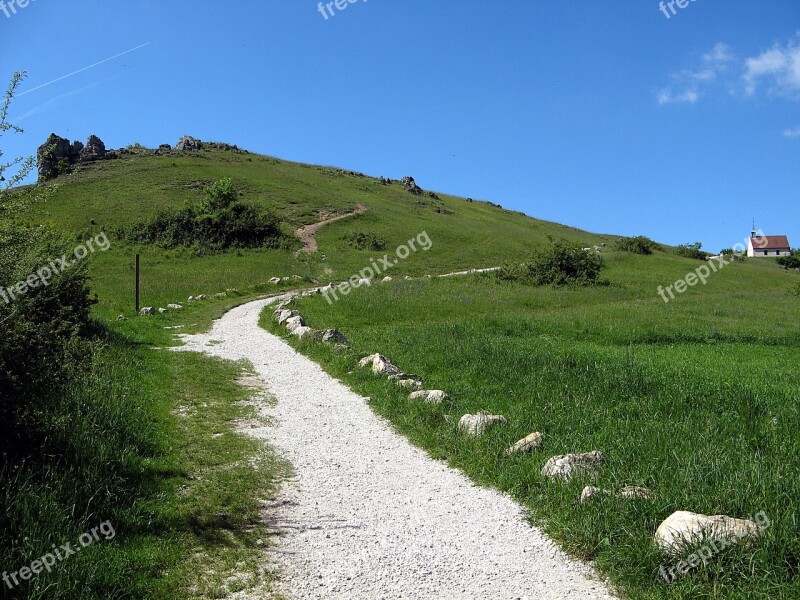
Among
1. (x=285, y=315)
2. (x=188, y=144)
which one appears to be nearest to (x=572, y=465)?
(x=285, y=315)

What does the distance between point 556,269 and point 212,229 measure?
32971 millimetres

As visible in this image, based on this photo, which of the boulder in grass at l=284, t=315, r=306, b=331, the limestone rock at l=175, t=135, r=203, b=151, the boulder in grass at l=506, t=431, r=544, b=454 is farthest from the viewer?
the limestone rock at l=175, t=135, r=203, b=151

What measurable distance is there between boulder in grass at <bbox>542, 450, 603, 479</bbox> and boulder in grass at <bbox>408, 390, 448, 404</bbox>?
12.1 ft

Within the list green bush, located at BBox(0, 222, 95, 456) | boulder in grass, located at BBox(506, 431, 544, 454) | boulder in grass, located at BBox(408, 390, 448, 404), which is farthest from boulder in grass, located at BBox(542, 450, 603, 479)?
green bush, located at BBox(0, 222, 95, 456)

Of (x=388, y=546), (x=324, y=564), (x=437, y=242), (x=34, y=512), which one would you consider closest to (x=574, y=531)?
(x=388, y=546)

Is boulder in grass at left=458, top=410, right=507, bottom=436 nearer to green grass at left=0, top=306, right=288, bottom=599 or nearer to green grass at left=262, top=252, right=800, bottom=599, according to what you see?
green grass at left=262, top=252, right=800, bottom=599

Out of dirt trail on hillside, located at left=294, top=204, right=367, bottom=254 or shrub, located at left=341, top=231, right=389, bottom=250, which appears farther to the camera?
shrub, located at left=341, top=231, right=389, bottom=250

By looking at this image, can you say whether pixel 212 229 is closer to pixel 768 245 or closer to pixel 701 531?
pixel 701 531

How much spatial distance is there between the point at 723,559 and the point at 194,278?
3887cm

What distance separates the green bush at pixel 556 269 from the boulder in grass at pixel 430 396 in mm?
33693

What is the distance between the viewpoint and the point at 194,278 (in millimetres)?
39531

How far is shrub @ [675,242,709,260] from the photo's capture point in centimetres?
7412

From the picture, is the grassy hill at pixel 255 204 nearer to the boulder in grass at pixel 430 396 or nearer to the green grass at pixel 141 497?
the green grass at pixel 141 497

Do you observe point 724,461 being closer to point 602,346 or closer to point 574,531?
point 574,531
